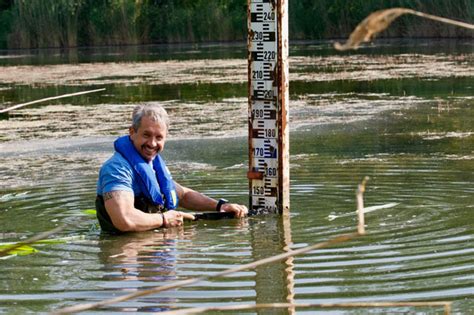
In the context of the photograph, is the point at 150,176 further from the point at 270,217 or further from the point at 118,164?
the point at 270,217

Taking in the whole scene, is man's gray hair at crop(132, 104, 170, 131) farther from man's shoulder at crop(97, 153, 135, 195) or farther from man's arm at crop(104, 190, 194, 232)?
man's arm at crop(104, 190, 194, 232)

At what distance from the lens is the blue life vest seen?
24.6ft

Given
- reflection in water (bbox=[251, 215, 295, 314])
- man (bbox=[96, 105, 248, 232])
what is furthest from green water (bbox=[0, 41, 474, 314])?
man (bbox=[96, 105, 248, 232])

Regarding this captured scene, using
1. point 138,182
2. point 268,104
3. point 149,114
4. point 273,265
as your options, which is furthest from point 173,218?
point 273,265

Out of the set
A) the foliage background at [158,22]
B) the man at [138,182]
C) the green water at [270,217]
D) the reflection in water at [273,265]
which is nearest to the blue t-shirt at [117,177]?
the man at [138,182]

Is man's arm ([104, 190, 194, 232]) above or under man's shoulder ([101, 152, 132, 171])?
under

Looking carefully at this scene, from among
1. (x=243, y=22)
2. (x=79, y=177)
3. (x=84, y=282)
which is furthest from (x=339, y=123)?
(x=243, y=22)

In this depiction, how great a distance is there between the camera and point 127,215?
294 inches

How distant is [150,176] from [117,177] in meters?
0.23

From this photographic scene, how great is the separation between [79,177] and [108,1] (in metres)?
36.6

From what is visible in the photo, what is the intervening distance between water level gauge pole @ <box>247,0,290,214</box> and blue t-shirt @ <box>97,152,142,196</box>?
1257mm

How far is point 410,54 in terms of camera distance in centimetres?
3100

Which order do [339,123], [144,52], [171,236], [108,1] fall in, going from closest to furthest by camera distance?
[171,236] → [339,123] → [144,52] → [108,1]

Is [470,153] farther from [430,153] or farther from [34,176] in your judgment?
[34,176]
